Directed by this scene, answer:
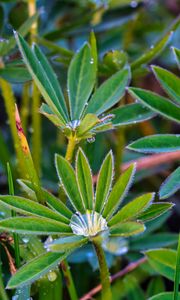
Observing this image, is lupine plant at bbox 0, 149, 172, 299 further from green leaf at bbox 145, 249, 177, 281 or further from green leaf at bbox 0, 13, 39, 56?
green leaf at bbox 0, 13, 39, 56

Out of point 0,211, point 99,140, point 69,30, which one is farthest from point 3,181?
point 0,211

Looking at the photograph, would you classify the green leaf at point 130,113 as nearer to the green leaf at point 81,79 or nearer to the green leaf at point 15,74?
the green leaf at point 81,79

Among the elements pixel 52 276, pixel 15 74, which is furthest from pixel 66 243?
pixel 15 74

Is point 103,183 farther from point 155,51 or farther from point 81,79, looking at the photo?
point 155,51

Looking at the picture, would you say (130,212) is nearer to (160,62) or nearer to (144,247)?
(144,247)

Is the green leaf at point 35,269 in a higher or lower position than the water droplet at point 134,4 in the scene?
lower

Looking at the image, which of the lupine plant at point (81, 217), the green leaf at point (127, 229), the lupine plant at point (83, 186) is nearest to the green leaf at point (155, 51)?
the lupine plant at point (83, 186)

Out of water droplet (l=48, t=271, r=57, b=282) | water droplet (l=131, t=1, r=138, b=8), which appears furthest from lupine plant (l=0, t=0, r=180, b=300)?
water droplet (l=131, t=1, r=138, b=8)
